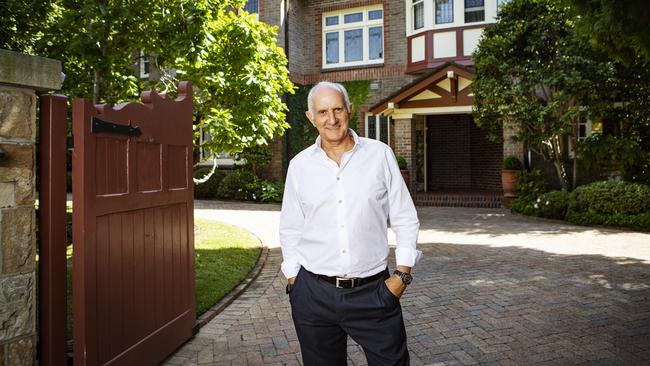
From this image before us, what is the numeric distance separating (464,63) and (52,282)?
1363 cm

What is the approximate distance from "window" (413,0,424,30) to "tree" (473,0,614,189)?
334 cm

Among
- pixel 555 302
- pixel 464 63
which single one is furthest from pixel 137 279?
pixel 464 63

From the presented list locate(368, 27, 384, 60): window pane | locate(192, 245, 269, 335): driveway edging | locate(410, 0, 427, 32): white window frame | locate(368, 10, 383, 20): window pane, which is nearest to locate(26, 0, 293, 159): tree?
locate(192, 245, 269, 335): driveway edging

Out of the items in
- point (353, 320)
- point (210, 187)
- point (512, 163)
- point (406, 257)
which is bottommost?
point (353, 320)

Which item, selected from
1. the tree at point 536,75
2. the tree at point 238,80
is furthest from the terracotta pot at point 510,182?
the tree at point 238,80

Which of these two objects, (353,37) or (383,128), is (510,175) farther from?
(353,37)

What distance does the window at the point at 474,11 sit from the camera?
47.2ft

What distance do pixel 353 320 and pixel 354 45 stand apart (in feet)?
52.6

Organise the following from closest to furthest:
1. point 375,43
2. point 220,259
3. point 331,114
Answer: point 331,114
point 220,259
point 375,43

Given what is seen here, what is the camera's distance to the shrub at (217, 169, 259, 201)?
49.9ft

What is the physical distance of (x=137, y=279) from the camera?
10.1ft

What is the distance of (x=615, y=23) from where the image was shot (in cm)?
452

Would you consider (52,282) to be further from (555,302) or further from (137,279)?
(555,302)

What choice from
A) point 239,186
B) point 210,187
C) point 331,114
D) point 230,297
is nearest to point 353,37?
point 239,186
